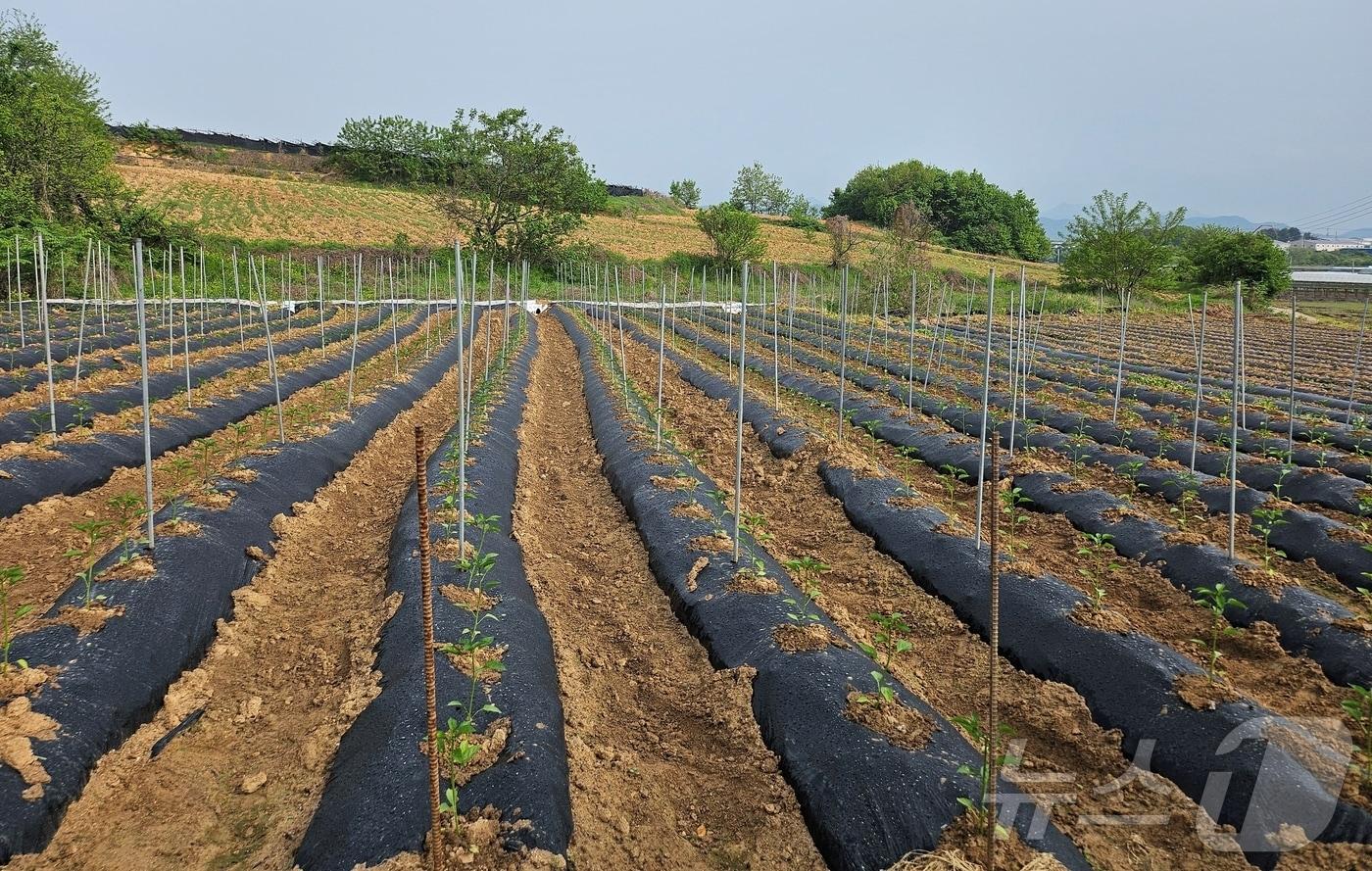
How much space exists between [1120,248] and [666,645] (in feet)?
129

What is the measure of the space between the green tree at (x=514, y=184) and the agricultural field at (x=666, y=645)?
24.7 m

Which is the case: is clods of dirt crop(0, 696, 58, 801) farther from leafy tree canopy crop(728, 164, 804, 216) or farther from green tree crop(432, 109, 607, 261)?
leafy tree canopy crop(728, 164, 804, 216)

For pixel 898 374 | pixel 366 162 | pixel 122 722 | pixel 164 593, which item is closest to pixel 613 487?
pixel 164 593

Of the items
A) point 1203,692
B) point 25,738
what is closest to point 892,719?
point 1203,692

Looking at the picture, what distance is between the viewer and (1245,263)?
119 feet

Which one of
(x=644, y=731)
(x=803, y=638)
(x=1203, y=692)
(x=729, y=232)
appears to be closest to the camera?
(x=1203, y=692)

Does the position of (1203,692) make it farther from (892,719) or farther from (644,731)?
(644,731)

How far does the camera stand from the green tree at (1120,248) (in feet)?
116

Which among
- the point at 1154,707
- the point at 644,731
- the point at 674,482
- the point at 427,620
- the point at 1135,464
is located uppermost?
the point at 427,620

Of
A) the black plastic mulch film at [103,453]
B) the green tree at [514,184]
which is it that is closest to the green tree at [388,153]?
the green tree at [514,184]

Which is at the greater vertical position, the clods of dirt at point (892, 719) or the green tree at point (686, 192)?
the green tree at point (686, 192)

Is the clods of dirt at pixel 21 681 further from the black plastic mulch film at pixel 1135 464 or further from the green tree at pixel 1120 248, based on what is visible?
the green tree at pixel 1120 248

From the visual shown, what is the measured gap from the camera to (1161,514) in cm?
691

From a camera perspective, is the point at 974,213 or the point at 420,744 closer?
the point at 420,744
